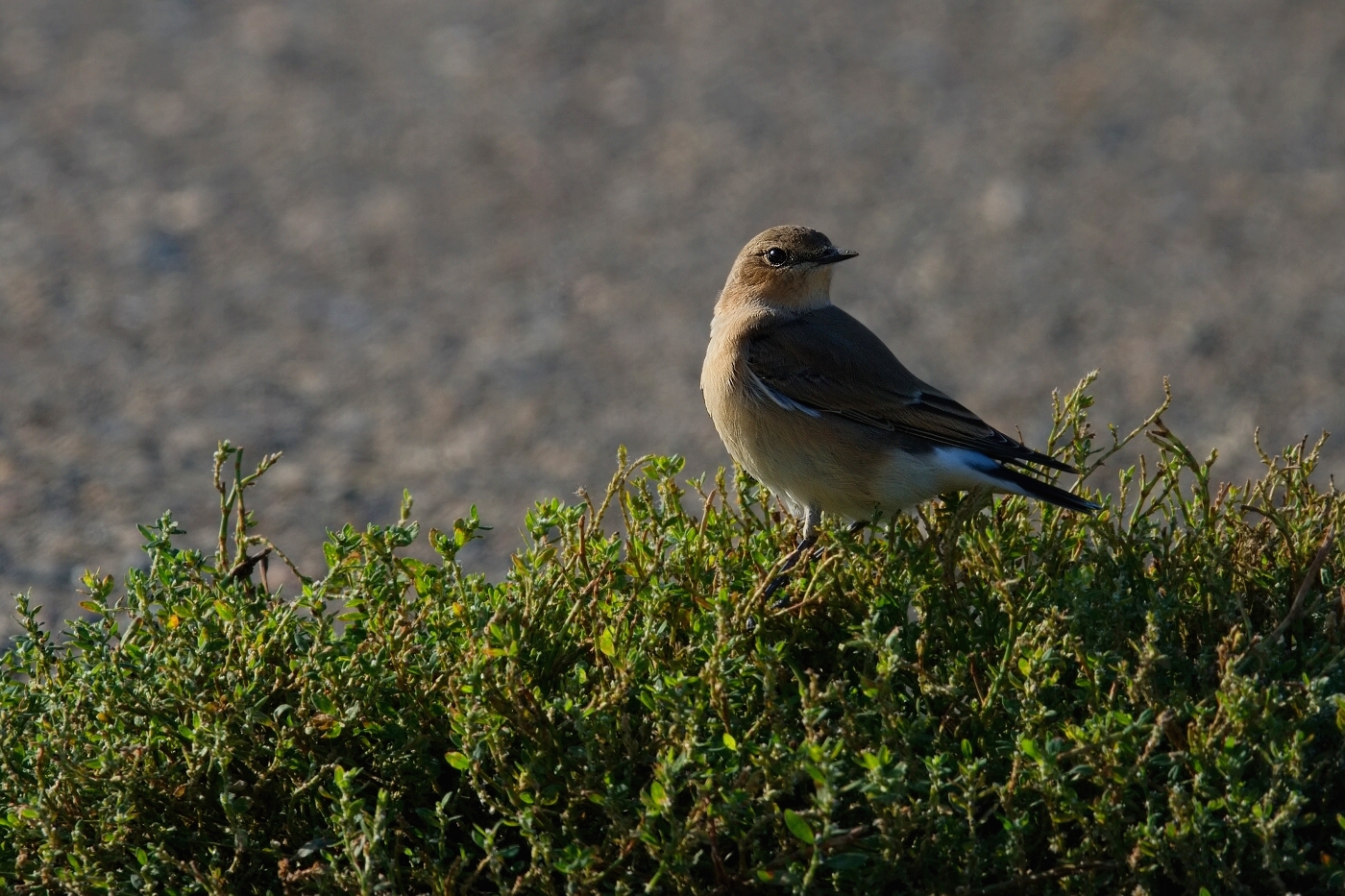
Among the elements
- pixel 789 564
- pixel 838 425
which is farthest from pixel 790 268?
pixel 789 564

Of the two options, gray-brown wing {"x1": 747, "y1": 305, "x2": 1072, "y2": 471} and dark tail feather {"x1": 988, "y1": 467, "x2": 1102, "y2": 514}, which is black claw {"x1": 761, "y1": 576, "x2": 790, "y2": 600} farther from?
gray-brown wing {"x1": 747, "y1": 305, "x2": 1072, "y2": 471}

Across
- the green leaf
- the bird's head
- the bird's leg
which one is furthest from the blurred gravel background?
the green leaf

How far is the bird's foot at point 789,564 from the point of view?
4.39 metres

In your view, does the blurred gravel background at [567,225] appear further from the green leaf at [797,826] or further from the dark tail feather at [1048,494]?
the green leaf at [797,826]

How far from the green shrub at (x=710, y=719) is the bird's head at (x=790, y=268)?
1.64 meters

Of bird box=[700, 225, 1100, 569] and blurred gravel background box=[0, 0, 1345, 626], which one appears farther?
blurred gravel background box=[0, 0, 1345, 626]

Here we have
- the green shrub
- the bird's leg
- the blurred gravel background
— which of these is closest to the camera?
the green shrub

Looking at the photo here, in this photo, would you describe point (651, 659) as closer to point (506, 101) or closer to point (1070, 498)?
point (1070, 498)

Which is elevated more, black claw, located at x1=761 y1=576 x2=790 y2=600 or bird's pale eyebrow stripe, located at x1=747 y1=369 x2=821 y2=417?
bird's pale eyebrow stripe, located at x1=747 y1=369 x2=821 y2=417

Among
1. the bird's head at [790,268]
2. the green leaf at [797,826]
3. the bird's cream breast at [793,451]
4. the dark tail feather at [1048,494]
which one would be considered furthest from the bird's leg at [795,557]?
the bird's head at [790,268]

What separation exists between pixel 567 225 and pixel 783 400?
17.0 feet

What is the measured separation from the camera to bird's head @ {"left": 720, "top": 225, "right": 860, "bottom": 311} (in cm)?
593

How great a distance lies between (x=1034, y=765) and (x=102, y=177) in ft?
29.1

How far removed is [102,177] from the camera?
10672 millimetres
